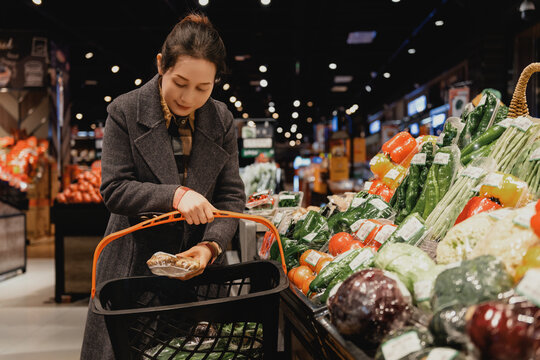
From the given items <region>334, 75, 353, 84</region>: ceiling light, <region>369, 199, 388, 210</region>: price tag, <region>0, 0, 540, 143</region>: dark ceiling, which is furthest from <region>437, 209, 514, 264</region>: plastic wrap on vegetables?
<region>334, 75, 353, 84</region>: ceiling light

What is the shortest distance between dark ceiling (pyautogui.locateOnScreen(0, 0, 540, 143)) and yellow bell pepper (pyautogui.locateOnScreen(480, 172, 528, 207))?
397cm

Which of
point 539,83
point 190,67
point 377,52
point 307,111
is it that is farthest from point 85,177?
point 307,111

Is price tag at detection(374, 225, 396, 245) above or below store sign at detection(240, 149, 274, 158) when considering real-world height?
below

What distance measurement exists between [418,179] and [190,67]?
1.11 metres

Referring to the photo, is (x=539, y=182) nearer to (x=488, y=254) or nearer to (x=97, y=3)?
(x=488, y=254)

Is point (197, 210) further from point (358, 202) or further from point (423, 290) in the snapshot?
point (358, 202)

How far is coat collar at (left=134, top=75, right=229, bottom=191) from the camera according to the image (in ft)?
4.86

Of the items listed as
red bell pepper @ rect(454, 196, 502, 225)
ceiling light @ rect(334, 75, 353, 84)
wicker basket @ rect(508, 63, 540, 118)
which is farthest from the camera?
ceiling light @ rect(334, 75, 353, 84)

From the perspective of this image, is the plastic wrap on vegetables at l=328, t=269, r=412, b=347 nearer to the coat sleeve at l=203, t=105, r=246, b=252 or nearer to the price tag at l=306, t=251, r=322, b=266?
the price tag at l=306, t=251, r=322, b=266

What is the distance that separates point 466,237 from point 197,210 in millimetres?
727

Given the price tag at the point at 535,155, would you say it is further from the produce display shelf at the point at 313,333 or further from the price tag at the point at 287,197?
the price tag at the point at 287,197

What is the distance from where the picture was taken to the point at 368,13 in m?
8.75

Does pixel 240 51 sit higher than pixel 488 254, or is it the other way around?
pixel 240 51

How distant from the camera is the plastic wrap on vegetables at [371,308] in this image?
0.89 m
